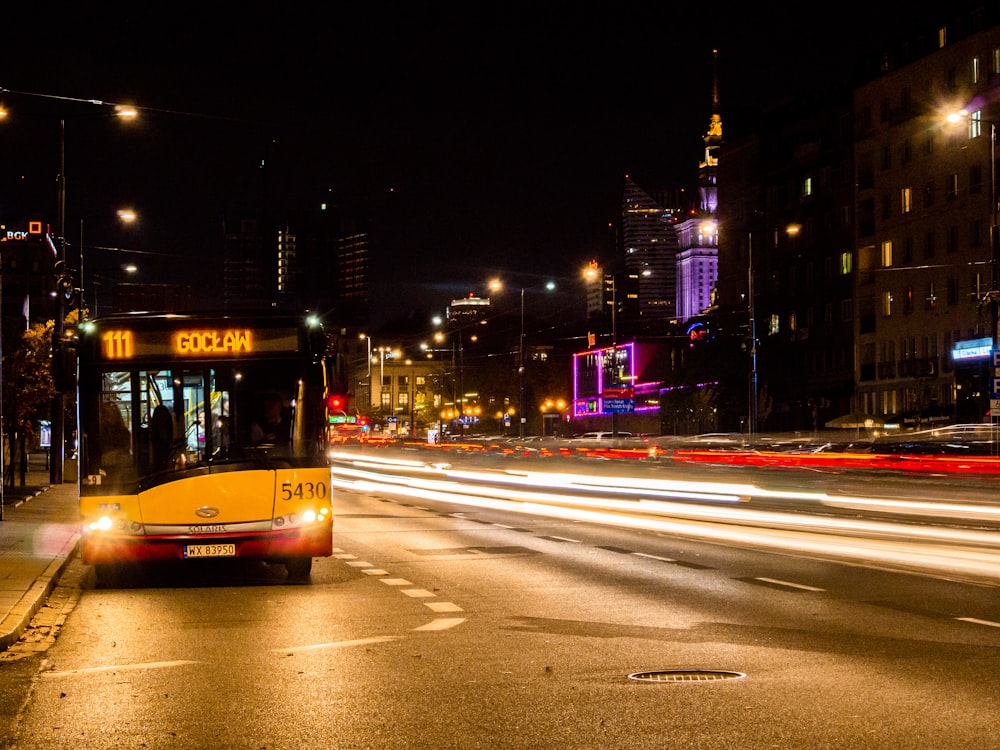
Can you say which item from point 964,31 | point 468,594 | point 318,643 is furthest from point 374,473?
point 318,643

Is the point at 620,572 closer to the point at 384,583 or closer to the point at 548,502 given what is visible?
the point at 384,583

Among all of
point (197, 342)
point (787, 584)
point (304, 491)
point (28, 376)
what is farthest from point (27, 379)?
point (787, 584)

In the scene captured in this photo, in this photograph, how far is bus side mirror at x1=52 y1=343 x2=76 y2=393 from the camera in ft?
51.0

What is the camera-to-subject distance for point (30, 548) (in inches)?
807

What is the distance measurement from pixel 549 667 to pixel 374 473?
46923 mm

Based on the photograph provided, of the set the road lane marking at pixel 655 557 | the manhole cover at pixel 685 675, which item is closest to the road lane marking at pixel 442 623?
the manhole cover at pixel 685 675

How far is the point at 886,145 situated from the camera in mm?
79125

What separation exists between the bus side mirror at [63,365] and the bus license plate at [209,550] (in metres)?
2.22

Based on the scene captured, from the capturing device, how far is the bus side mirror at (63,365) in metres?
15.6

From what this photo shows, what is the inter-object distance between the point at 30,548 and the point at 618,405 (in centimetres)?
6041

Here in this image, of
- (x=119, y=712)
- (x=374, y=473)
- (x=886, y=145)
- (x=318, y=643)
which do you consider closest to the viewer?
(x=119, y=712)

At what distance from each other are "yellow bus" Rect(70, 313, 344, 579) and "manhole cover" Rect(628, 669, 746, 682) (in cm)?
725

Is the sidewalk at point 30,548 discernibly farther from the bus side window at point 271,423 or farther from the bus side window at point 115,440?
the bus side window at point 271,423

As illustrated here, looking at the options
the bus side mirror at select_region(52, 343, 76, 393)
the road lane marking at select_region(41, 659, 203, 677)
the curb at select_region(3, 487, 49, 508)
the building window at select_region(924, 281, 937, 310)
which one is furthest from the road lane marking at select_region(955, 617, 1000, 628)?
the building window at select_region(924, 281, 937, 310)
